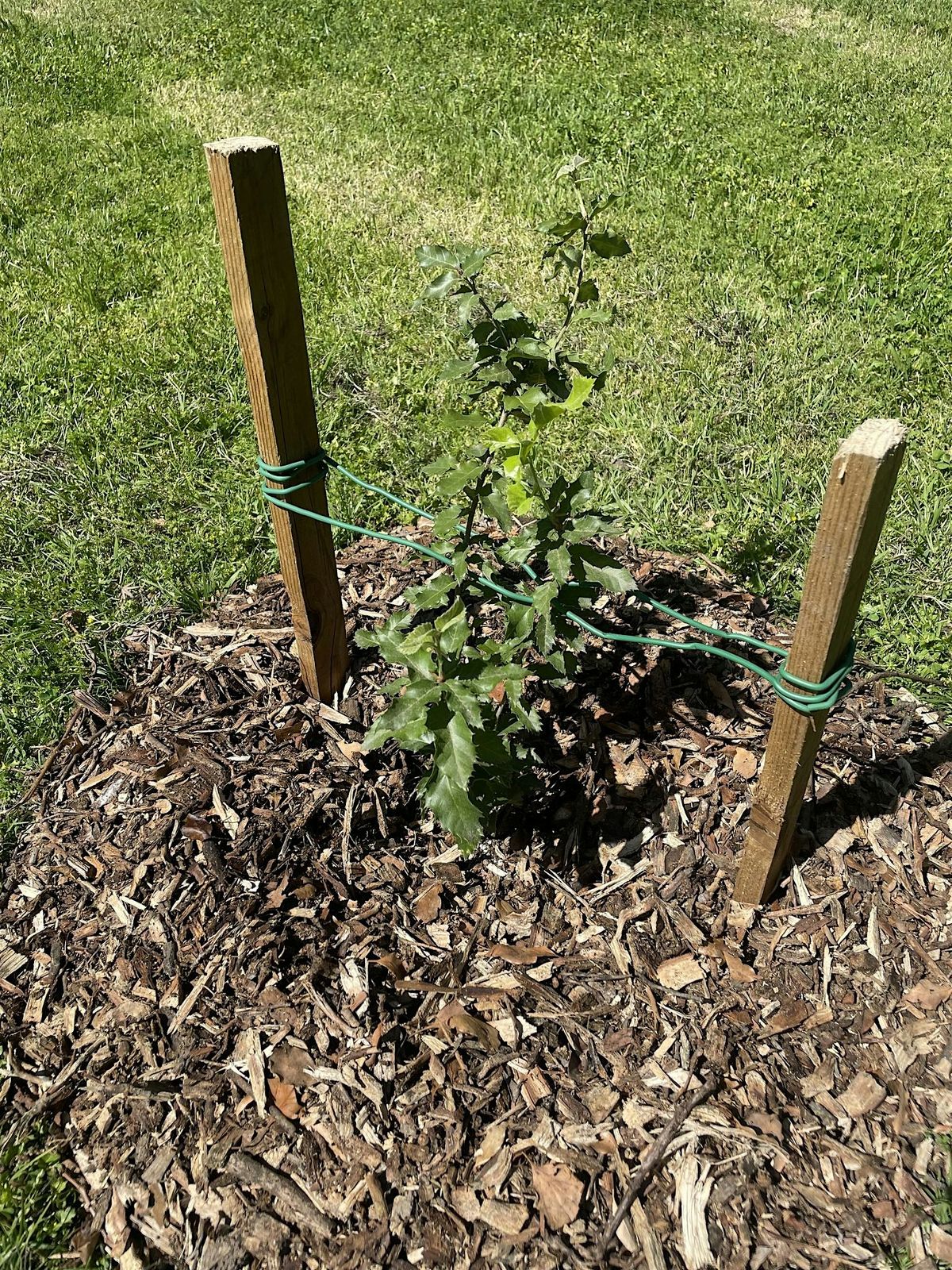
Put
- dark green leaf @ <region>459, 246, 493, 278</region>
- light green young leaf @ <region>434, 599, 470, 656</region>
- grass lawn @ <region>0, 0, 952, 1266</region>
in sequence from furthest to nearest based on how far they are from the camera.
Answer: grass lawn @ <region>0, 0, 952, 1266</region> → light green young leaf @ <region>434, 599, 470, 656</region> → dark green leaf @ <region>459, 246, 493, 278</region>

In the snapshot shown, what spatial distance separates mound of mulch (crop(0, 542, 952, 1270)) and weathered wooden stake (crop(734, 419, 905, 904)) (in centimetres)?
25

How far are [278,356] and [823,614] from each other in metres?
1.37

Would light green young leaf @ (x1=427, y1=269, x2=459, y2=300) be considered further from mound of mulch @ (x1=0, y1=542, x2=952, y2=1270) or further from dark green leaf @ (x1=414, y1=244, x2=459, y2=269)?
mound of mulch @ (x1=0, y1=542, x2=952, y2=1270)

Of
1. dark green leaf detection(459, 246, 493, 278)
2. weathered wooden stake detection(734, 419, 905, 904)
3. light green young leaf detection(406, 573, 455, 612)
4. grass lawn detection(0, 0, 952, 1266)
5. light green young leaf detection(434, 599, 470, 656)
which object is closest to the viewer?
weathered wooden stake detection(734, 419, 905, 904)

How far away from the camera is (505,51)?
332 inches

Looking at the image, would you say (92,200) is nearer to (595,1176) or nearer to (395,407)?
(395,407)

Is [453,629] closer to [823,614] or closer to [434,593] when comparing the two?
[434,593]

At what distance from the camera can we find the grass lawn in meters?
3.89

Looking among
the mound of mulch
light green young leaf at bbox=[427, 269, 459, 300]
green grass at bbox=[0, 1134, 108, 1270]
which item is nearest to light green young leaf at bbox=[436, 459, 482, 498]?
light green young leaf at bbox=[427, 269, 459, 300]

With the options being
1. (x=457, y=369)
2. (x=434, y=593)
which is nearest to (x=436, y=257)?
(x=457, y=369)

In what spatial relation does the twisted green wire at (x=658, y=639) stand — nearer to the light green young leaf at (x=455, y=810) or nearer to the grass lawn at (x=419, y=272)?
the light green young leaf at (x=455, y=810)

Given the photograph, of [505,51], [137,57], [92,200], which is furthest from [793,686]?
[137,57]

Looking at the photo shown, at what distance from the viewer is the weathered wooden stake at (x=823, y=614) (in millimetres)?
1749

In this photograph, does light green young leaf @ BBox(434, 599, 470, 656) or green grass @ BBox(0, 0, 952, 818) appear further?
green grass @ BBox(0, 0, 952, 818)
